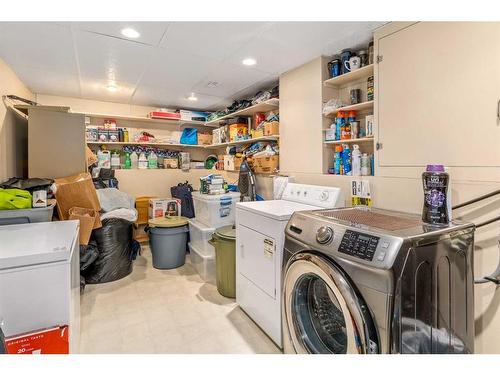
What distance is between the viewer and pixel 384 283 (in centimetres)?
105

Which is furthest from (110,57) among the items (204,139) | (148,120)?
(204,139)

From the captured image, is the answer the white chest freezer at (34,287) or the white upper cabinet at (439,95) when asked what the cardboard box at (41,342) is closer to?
the white chest freezer at (34,287)

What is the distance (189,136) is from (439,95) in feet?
12.4

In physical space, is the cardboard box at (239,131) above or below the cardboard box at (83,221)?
above

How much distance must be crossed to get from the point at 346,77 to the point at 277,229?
1.51m

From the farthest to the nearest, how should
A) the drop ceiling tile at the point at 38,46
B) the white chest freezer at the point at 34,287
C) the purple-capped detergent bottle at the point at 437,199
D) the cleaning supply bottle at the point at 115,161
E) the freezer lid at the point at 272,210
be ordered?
the cleaning supply bottle at the point at 115,161
the drop ceiling tile at the point at 38,46
the freezer lid at the point at 272,210
the purple-capped detergent bottle at the point at 437,199
the white chest freezer at the point at 34,287

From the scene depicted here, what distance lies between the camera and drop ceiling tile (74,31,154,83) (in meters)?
2.17

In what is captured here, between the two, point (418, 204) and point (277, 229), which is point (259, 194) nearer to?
point (277, 229)

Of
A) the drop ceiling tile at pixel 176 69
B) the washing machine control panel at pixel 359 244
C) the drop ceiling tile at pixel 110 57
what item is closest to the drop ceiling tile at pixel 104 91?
the drop ceiling tile at pixel 110 57

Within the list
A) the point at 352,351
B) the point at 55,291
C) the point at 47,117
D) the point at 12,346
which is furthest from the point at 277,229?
the point at 47,117

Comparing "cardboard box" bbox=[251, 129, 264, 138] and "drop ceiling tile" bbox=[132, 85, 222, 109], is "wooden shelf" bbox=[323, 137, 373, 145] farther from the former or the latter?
"drop ceiling tile" bbox=[132, 85, 222, 109]

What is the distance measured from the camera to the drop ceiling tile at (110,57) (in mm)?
2168

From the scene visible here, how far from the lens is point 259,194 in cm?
333

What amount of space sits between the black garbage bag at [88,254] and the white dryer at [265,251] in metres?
1.52
